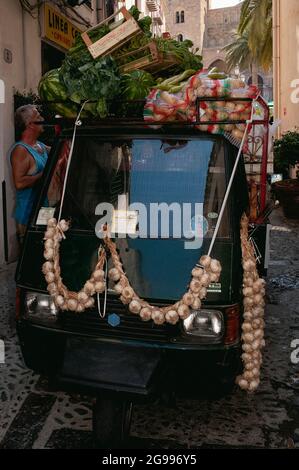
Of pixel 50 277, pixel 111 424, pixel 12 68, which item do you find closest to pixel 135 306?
pixel 50 277

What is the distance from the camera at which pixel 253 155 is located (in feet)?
13.3

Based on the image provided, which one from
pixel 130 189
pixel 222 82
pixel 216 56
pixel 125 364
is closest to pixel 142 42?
pixel 222 82

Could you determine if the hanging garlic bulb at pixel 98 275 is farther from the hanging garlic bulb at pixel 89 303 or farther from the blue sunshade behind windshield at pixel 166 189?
the blue sunshade behind windshield at pixel 166 189

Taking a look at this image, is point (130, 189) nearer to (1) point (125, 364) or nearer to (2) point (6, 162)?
(1) point (125, 364)

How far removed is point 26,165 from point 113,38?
1971 mm

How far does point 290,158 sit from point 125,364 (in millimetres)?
10251

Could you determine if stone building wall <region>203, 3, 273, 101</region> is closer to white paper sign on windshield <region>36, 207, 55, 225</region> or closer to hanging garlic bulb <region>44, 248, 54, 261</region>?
white paper sign on windshield <region>36, 207, 55, 225</region>

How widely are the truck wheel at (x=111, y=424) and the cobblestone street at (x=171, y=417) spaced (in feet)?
0.62

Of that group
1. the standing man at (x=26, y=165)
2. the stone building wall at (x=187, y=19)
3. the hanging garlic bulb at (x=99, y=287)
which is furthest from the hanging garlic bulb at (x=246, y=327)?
the stone building wall at (x=187, y=19)

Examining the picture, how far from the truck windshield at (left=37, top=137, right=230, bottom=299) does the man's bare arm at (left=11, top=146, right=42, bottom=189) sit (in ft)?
5.57

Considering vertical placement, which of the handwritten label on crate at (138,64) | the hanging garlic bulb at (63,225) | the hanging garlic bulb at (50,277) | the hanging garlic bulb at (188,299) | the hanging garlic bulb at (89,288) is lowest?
the hanging garlic bulb at (188,299)

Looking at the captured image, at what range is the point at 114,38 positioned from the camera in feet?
11.8

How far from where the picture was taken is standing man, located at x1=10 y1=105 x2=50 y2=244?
508 cm

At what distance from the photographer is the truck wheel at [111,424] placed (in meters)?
2.82
